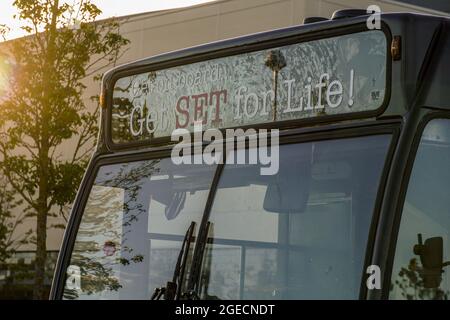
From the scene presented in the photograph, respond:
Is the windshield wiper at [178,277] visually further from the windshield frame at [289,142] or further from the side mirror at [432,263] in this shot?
the side mirror at [432,263]

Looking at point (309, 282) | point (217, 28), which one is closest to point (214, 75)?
point (309, 282)

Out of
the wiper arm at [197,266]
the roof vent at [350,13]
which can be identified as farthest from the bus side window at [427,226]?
the wiper arm at [197,266]

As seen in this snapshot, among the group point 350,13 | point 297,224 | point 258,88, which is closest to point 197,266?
point 297,224

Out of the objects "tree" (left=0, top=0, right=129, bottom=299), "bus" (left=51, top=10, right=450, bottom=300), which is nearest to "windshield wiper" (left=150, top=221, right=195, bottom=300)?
"bus" (left=51, top=10, right=450, bottom=300)

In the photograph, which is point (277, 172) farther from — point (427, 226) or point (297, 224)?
point (427, 226)

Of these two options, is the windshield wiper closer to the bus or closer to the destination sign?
the bus

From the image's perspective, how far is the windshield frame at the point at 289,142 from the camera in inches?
211

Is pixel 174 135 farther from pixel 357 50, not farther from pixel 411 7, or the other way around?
pixel 411 7

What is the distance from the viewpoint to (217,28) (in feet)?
92.3

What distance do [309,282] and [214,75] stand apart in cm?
153

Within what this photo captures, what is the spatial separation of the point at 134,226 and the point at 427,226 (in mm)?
2163

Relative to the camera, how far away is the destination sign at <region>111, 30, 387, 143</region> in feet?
18.8

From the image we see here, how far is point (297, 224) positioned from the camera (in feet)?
19.2
